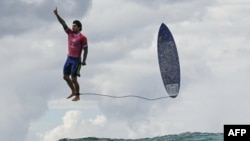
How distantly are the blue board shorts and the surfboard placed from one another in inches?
181

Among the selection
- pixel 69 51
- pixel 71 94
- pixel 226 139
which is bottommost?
pixel 226 139

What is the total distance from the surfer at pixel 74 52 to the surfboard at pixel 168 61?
456 cm

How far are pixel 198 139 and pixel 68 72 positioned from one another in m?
12.0

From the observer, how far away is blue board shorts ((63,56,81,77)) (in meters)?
28.3

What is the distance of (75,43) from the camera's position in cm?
2819

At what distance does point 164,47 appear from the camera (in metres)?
32.2

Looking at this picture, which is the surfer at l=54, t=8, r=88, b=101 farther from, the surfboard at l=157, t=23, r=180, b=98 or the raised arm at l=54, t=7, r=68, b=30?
the surfboard at l=157, t=23, r=180, b=98

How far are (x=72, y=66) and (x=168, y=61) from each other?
5.45 metres

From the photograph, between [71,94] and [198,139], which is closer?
[71,94]

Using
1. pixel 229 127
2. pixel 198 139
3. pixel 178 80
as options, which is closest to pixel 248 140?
pixel 229 127

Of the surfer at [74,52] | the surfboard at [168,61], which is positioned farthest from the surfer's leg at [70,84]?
the surfboard at [168,61]

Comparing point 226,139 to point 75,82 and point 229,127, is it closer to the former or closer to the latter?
point 229,127

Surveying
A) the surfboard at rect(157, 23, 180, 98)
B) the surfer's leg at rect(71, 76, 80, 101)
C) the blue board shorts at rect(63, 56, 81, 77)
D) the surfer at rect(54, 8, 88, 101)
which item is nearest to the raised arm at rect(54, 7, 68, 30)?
the surfer at rect(54, 8, 88, 101)

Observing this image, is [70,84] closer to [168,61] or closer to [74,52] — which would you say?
[74,52]
